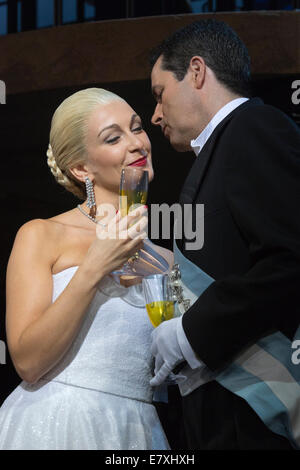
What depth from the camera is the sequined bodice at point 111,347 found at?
1.83 metres

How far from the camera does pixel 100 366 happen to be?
1.85 meters

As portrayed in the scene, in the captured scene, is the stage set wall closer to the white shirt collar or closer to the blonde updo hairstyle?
the blonde updo hairstyle

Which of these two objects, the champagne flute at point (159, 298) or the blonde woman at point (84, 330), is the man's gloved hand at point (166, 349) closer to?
the champagne flute at point (159, 298)

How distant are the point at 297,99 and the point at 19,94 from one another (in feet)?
5.05

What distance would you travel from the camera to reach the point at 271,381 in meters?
1.47

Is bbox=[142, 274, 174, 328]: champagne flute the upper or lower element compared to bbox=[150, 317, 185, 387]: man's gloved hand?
upper

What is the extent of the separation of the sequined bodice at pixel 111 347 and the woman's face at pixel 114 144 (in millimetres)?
363

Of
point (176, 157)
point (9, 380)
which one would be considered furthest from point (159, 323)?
point (9, 380)

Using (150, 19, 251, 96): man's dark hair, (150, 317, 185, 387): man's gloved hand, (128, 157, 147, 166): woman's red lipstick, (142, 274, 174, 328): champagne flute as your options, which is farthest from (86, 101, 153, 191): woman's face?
(150, 317, 185, 387): man's gloved hand

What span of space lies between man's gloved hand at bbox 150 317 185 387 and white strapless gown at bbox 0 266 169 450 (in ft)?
0.93

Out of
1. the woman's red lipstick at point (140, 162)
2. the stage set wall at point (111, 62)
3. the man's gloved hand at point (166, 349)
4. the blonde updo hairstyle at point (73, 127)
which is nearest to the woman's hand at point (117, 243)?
the man's gloved hand at point (166, 349)

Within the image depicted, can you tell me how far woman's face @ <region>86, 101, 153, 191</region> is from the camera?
207cm

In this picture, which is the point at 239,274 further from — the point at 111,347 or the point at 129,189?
the point at 111,347
